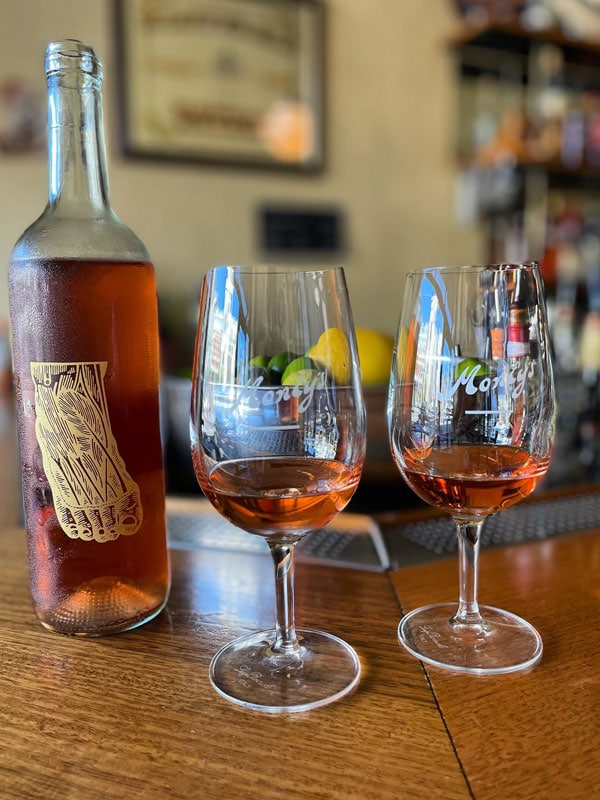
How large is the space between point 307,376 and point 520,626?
0.24 meters

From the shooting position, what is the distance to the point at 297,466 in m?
0.43

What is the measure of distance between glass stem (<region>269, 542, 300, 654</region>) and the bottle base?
11 cm

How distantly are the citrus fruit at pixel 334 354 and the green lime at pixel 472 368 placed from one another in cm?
8

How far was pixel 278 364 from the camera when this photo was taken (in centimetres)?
41

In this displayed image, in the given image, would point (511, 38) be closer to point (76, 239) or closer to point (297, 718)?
point (76, 239)

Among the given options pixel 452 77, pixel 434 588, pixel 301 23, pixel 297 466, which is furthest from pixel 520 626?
pixel 452 77

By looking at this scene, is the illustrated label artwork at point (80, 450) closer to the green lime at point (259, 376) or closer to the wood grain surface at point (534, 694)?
the green lime at point (259, 376)

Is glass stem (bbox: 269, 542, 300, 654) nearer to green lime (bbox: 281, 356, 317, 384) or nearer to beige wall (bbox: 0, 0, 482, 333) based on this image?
green lime (bbox: 281, 356, 317, 384)

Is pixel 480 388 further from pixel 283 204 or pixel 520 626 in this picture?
pixel 283 204

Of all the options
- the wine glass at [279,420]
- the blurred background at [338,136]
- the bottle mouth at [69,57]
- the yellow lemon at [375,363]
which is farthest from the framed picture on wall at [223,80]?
the wine glass at [279,420]

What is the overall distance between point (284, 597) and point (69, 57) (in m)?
0.39

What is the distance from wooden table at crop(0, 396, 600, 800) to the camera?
316 millimetres

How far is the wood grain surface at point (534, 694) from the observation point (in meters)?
0.32

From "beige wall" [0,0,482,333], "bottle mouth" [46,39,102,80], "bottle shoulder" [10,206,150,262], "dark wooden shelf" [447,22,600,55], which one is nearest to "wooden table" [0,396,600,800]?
"bottle shoulder" [10,206,150,262]
